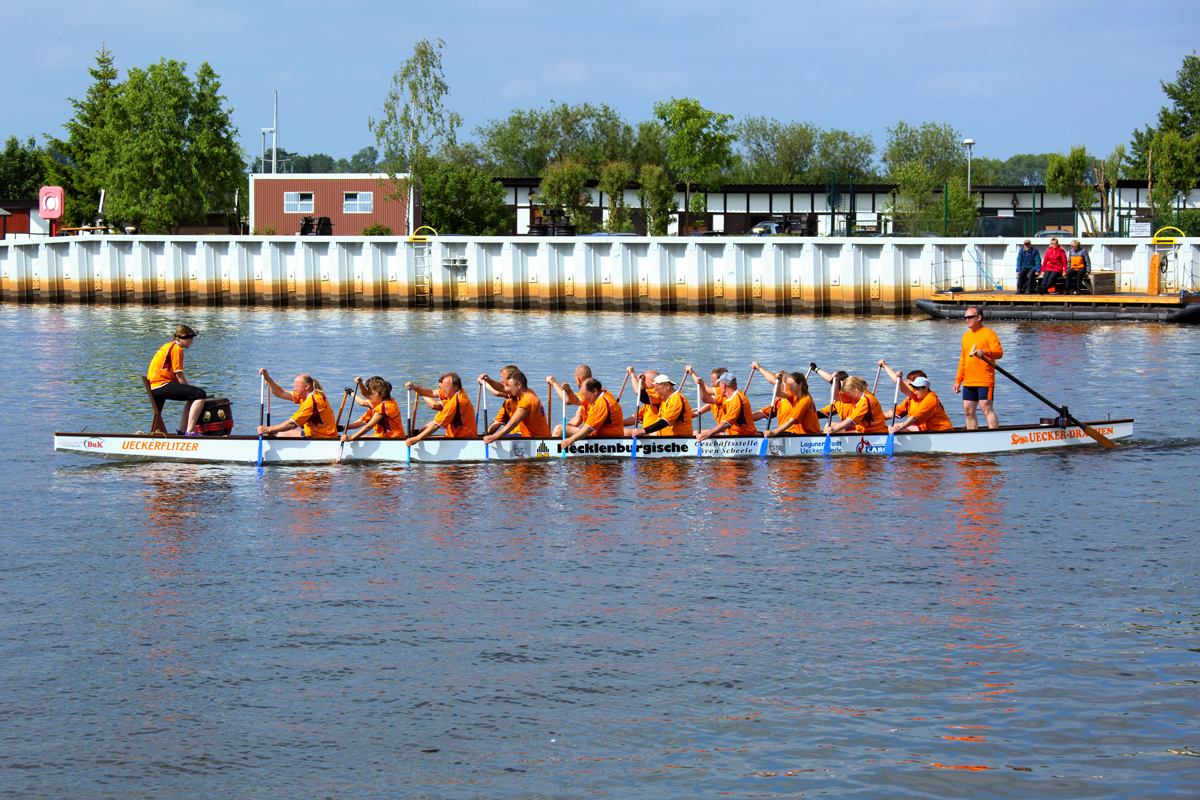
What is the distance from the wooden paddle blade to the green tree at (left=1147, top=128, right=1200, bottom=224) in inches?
1865

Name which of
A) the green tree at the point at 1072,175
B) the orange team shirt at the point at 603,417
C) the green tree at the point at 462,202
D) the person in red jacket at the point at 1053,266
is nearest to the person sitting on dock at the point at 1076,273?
the person in red jacket at the point at 1053,266

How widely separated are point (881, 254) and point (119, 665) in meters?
42.3

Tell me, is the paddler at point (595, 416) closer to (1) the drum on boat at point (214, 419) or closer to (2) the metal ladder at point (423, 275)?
(1) the drum on boat at point (214, 419)

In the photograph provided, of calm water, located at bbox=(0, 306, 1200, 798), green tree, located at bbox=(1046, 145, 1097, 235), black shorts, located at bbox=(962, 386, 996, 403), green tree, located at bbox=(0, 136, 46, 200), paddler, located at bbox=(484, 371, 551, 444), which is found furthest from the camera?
green tree, located at bbox=(0, 136, 46, 200)

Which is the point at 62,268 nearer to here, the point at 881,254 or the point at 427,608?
the point at 881,254

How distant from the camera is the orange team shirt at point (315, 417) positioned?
20.0 m

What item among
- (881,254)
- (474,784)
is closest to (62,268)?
(881,254)

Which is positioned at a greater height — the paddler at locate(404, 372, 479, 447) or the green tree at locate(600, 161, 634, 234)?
the green tree at locate(600, 161, 634, 234)

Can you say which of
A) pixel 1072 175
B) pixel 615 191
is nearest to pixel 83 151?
pixel 615 191

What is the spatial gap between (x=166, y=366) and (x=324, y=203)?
54807 mm

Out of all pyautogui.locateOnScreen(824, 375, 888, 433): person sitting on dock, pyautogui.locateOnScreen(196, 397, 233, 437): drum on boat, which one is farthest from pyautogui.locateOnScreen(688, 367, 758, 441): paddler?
pyautogui.locateOnScreen(196, 397, 233, 437): drum on boat

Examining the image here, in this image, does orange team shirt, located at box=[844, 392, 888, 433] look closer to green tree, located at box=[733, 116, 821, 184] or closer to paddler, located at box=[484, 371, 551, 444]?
paddler, located at box=[484, 371, 551, 444]

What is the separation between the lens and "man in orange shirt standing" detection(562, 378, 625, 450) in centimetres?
2002

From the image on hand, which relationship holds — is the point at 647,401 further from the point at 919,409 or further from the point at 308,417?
the point at 308,417
